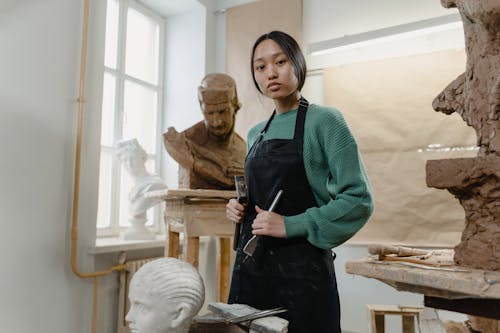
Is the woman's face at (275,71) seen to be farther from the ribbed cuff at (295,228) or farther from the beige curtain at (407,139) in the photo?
the beige curtain at (407,139)

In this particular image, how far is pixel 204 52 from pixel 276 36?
2.66 m

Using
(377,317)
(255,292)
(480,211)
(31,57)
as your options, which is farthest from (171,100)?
(480,211)

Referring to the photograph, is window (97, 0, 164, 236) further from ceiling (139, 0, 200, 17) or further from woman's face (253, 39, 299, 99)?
woman's face (253, 39, 299, 99)

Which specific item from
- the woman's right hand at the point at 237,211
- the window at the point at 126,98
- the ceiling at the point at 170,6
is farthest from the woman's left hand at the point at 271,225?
the ceiling at the point at 170,6

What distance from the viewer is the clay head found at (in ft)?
7.98

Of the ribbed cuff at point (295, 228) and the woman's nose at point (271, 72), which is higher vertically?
the woman's nose at point (271, 72)

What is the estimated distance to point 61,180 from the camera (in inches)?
96.2

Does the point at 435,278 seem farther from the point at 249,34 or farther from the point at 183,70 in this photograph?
the point at 183,70

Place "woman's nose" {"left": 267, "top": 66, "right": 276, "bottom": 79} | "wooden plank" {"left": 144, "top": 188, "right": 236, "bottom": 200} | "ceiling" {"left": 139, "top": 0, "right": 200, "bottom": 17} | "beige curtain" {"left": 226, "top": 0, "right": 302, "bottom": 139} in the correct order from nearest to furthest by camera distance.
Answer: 1. "woman's nose" {"left": 267, "top": 66, "right": 276, "bottom": 79}
2. "wooden plank" {"left": 144, "top": 188, "right": 236, "bottom": 200}
3. "beige curtain" {"left": 226, "top": 0, "right": 302, "bottom": 139}
4. "ceiling" {"left": 139, "top": 0, "right": 200, "bottom": 17}

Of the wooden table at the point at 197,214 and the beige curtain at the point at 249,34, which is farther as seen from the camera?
the beige curtain at the point at 249,34

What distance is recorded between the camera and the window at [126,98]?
130 inches

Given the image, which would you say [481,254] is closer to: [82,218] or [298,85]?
[298,85]

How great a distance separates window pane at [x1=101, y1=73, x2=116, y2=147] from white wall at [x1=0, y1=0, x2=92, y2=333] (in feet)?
2.37

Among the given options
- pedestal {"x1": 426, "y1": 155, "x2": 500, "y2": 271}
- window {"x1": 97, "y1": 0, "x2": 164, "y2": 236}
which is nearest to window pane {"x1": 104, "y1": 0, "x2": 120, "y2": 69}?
window {"x1": 97, "y1": 0, "x2": 164, "y2": 236}
